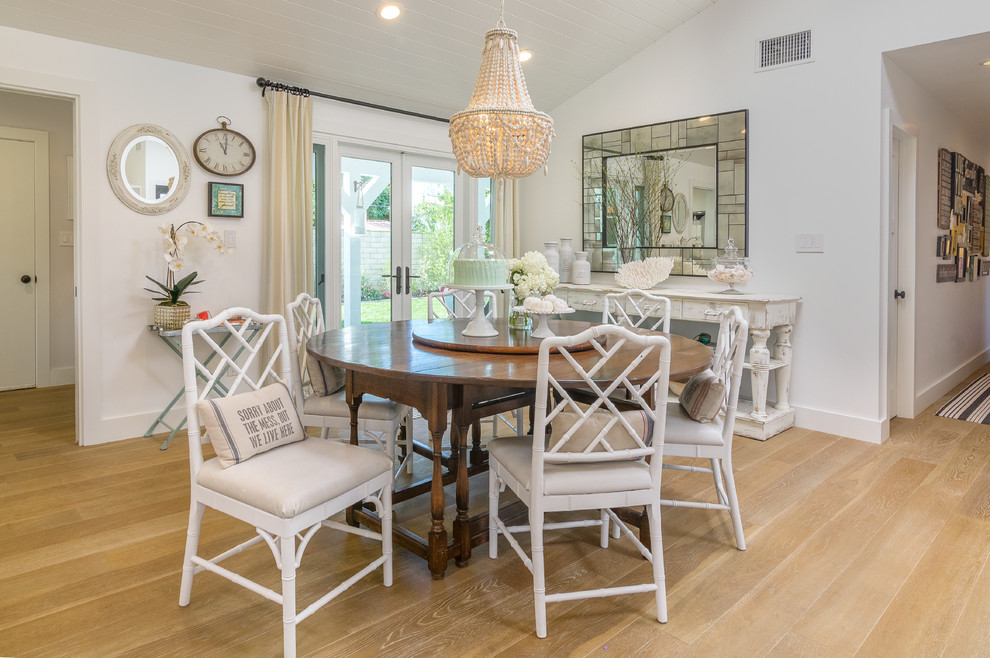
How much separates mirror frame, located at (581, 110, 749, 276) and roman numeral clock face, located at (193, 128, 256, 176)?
2637 mm

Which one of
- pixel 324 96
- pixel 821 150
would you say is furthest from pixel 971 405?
pixel 324 96

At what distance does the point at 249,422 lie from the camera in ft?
6.25

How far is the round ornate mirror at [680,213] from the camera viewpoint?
445 centimetres

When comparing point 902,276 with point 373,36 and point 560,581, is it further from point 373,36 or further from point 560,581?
point 373,36

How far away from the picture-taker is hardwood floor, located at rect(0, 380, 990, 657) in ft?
5.75

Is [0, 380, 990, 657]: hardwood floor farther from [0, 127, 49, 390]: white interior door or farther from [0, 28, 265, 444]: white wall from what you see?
[0, 127, 49, 390]: white interior door

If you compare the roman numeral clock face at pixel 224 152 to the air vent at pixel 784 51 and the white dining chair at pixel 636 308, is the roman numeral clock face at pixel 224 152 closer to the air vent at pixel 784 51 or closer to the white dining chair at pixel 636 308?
the white dining chair at pixel 636 308

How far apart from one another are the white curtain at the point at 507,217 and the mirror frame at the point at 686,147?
0.69 metres

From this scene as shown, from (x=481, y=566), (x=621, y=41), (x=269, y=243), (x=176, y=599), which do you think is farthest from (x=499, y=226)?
(x=176, y=599)

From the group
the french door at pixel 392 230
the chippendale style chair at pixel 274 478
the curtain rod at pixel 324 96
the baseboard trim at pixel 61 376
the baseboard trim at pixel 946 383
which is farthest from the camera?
the baseboard trim at pixel 61 376

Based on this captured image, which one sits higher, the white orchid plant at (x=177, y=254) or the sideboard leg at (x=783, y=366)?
the white orchid plant at (x=177, y=254)

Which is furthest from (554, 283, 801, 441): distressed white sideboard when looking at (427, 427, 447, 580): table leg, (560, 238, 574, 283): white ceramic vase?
(427, 427, 447, 580): table leg

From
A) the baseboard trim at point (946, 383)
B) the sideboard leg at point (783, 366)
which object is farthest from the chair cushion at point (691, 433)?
the baseboard trim at point (946, 383)

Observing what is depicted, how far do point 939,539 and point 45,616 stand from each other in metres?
3.19
